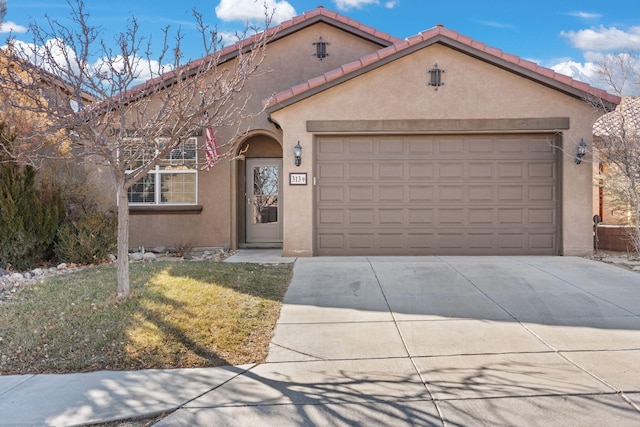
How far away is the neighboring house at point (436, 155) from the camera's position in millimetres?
10703

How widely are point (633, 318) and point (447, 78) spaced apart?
6.36 m

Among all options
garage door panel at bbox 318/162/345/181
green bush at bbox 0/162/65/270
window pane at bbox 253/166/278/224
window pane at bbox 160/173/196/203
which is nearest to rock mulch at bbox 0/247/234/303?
green bush at bbox 0/162/65/270

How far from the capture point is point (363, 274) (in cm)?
889

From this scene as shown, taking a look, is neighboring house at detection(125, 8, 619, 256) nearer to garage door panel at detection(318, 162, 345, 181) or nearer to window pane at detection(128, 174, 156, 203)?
garage door panel at detection(318, 162, 345, 181)

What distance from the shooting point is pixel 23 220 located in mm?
9891

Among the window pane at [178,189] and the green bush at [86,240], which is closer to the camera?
the green bush at [86,240]

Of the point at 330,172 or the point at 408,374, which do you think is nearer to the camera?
the point at 408,374

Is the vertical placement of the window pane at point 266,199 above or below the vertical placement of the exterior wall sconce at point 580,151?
below

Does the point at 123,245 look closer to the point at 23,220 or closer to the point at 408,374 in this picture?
the point at 408,374

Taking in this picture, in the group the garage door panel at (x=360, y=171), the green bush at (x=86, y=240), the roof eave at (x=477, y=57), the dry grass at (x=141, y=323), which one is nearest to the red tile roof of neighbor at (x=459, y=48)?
the roof eave at (x=477, y=57)

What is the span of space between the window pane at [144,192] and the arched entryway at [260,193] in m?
2.21

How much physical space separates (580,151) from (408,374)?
8025 millimetres

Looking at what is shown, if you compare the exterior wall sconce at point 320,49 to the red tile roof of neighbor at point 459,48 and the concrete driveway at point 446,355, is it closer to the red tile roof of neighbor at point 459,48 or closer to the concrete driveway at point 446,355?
the red tile roof of neighbor at point 459,48

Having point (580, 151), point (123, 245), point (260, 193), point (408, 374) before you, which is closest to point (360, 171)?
point (260, 193)
